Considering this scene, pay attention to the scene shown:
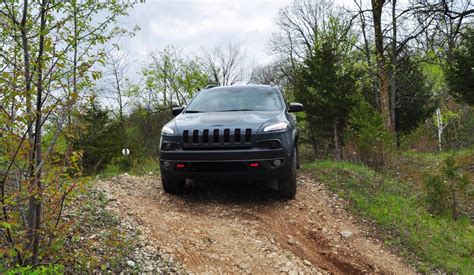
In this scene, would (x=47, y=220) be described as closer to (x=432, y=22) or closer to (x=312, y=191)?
(x=312, y=191)

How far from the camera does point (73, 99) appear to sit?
2.66 meters

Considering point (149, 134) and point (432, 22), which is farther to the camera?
point (149, 134)

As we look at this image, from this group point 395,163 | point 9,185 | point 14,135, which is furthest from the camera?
point 395,163

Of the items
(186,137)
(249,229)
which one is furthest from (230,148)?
(249,229)

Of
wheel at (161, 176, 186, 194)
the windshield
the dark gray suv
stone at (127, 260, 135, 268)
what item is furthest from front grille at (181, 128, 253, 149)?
stone at (127, 260, 135, 268)

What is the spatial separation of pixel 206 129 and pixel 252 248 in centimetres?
170

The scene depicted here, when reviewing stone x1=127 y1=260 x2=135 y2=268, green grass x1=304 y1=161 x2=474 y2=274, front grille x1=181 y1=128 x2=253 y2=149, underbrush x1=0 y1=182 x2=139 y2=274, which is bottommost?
green grass x1=304 y1=161 x2=474 y2=274

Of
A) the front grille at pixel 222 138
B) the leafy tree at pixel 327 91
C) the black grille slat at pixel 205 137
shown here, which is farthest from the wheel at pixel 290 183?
the leafy tree at pixel 327 91

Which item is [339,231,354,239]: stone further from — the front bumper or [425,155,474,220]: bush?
[425,155,474,220]: bush

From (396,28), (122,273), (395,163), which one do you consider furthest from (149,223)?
(396,28)

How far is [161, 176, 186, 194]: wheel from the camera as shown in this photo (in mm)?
5737

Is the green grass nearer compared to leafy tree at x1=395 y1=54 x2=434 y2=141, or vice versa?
the green grass

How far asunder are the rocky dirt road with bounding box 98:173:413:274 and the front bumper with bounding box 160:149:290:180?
0.64 meters

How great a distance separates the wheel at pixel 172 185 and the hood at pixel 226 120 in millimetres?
906
